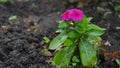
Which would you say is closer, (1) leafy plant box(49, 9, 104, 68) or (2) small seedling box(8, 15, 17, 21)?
(1) leafy plant box(49, 9, 104, 68)

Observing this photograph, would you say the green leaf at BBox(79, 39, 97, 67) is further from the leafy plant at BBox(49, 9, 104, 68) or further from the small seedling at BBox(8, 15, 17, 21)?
the small seedling at BBox(8, 15, 17, 21)

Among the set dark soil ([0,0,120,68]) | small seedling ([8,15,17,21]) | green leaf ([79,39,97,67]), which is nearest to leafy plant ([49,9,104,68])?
green leaf ([79,39,97,67])

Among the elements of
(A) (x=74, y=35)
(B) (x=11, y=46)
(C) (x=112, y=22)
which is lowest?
(C) (x=112, y=22)

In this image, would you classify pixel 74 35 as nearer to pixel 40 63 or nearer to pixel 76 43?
pixel 76 43

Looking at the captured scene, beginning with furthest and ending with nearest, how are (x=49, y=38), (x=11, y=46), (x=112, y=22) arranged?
(x=112, y=22)
(x=49, y=38)
(x=11, y=46)

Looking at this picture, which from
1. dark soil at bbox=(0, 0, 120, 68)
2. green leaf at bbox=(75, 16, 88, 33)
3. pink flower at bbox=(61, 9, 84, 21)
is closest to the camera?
pink flower at bbox=(61, 9, 84, 21)

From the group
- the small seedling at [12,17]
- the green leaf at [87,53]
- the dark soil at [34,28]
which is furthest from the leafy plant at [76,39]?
the small seedling at [12,17]

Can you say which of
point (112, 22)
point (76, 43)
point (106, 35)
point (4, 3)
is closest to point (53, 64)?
point (76, 43)

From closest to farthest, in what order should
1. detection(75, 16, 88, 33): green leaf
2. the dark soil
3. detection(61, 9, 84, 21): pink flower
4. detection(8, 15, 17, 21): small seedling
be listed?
detection(61, 9, 84, 21): pink flower, detection(75, 16, 88, 33): green leaf, the dark soil, detection(8, 15, 17, 21): small seedling
